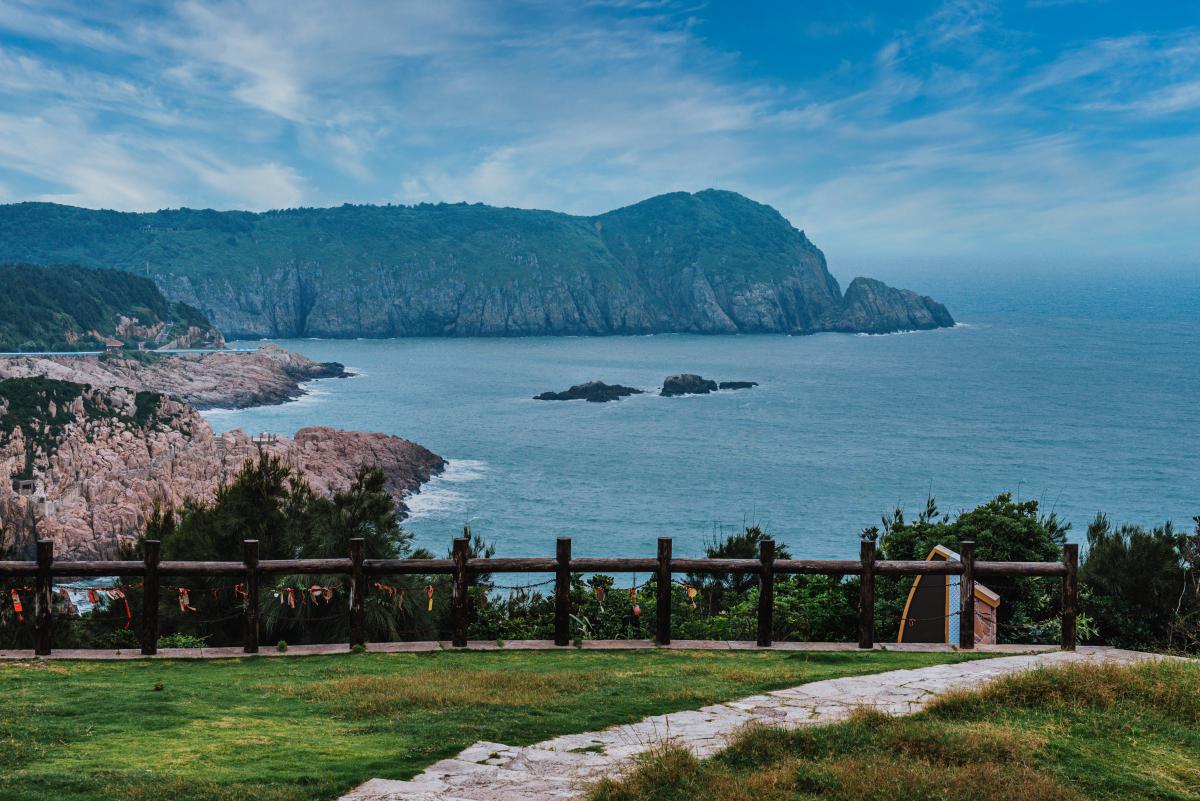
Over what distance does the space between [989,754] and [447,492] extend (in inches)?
2115

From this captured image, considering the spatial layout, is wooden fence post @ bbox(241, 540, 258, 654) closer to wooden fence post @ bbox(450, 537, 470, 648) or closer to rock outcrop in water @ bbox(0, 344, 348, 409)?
wooden fence post @ bbox(450, 537, 470, 648)

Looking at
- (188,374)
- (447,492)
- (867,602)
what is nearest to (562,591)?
(867,602)

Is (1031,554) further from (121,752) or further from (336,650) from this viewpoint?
(121,752)

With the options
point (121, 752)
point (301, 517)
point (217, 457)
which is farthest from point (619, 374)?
point (121, 752)

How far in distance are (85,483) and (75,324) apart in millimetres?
77549

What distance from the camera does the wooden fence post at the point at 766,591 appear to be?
11.3 meters

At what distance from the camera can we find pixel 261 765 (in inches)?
254

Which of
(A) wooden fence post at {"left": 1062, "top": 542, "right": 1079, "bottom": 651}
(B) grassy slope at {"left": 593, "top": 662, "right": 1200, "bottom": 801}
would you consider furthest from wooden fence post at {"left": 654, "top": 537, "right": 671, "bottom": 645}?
(A) wooden fence post at {"left": 1062, "top": 542, "right": 1079, "bottom": 651}

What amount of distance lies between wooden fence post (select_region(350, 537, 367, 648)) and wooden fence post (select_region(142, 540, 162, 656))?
7.23 feet

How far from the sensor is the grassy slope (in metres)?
5.95

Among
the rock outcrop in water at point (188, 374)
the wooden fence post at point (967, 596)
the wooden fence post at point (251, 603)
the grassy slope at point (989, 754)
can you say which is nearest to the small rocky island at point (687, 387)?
the rock outcrop in water at point (188, 374)

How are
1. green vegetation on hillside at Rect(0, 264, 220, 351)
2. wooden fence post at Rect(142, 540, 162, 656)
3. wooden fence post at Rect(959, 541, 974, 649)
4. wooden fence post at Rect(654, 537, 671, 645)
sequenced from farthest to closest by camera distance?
green vegetation on hillside at Rect(0, 264, 220, 351), wooden fence post at Rect(654, 537, 671, 645), wooden fence post at Rect(959, 541, 974, 649), wooden fence post at Rect(142, 540, 162, 656)

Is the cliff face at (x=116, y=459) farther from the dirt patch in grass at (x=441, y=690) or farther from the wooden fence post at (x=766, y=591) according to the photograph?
the dirt patch in grass at (x=441, y=690)

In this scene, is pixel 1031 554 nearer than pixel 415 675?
No
